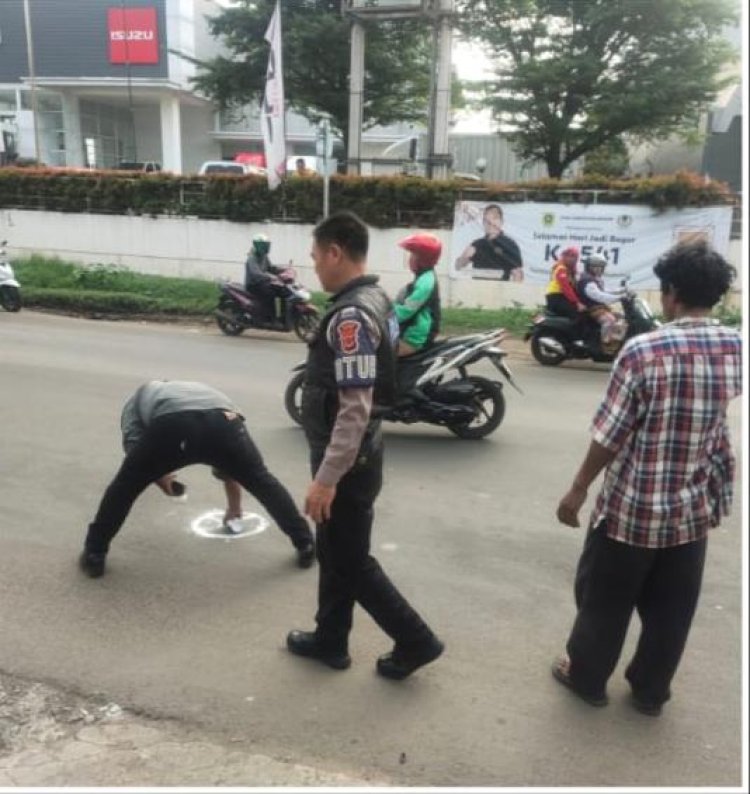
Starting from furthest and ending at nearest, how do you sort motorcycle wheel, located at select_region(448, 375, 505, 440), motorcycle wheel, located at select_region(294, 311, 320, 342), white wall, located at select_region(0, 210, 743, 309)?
white wall, located at select_region(0, 210, 743, 309) → motorcycle wheel, located at select_region(294, 311, 320, 342) → motorcycle wheel, located at select_region(448, 375, 505, 440)

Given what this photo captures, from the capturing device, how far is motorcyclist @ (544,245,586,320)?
9.50m

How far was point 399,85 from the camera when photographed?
81.8 feet

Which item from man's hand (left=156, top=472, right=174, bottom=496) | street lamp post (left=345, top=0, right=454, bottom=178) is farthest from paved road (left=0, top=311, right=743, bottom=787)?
street lamp post (left=345, top=0, right=454, bottom=178)

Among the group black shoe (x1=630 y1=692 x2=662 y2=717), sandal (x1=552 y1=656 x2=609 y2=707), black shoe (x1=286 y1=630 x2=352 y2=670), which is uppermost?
black shoe (x1=286 y1=630 x2=352 y2=670)

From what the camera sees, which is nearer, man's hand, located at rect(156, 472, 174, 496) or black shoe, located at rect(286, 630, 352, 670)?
black shoe, located at rect(286, 630, 352, 670)

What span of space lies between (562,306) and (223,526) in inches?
252

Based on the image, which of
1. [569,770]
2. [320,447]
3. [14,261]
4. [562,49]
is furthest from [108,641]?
[562,49]

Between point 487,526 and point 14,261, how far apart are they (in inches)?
585

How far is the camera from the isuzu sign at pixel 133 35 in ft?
92.5

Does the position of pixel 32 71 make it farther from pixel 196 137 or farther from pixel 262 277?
pixel 262 277

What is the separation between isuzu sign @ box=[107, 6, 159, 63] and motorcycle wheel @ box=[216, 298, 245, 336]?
2102cm

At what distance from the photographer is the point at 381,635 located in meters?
3.31

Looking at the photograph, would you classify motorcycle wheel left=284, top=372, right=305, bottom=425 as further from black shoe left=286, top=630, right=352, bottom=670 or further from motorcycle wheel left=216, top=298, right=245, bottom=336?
motorcycle wheel left=216, top=298, right=245, bottom=336

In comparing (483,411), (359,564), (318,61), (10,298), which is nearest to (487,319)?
(483,411)
